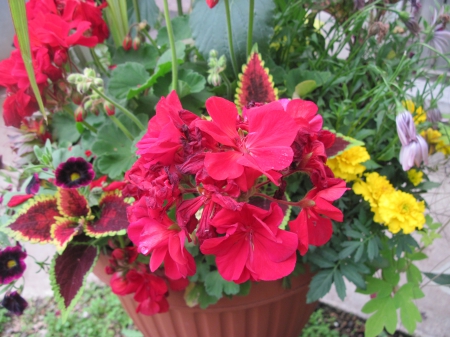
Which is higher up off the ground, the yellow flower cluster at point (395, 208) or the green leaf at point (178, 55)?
the green leaf at point (178, 55)

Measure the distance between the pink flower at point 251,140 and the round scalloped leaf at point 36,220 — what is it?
1.26 ft

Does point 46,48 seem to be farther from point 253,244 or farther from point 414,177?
point 414,177

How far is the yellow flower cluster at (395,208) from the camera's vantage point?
2.27ft

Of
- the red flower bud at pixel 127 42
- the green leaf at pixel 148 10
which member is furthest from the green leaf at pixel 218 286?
the green leaf at pixel 148 10

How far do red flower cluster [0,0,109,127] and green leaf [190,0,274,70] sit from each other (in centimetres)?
18

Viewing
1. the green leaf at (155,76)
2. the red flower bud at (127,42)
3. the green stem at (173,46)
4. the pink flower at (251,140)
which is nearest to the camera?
the pink flower at (251,140)

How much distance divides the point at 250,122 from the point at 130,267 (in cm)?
38

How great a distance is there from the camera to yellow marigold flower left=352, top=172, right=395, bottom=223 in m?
0.72

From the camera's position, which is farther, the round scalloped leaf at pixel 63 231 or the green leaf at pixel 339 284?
the green leaf at pixel 339 284

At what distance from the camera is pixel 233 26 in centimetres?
77

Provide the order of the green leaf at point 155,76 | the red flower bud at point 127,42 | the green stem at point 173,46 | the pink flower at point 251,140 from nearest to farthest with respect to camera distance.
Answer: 1. the pink flower at point 251,140
2. the green stem at point 173,46
3. the green leaf at point 155,76
4. the red flower bud at point 127,42

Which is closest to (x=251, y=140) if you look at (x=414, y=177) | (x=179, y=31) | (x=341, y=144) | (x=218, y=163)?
(x=218, y=163)

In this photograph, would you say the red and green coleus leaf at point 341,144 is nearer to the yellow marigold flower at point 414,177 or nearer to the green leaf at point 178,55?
the yellow marigold flower at point 414,177

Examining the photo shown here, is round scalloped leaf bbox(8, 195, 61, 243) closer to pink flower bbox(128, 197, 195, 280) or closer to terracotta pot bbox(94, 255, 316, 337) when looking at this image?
terracotta pot bbox(94, 255, 316, 337)
